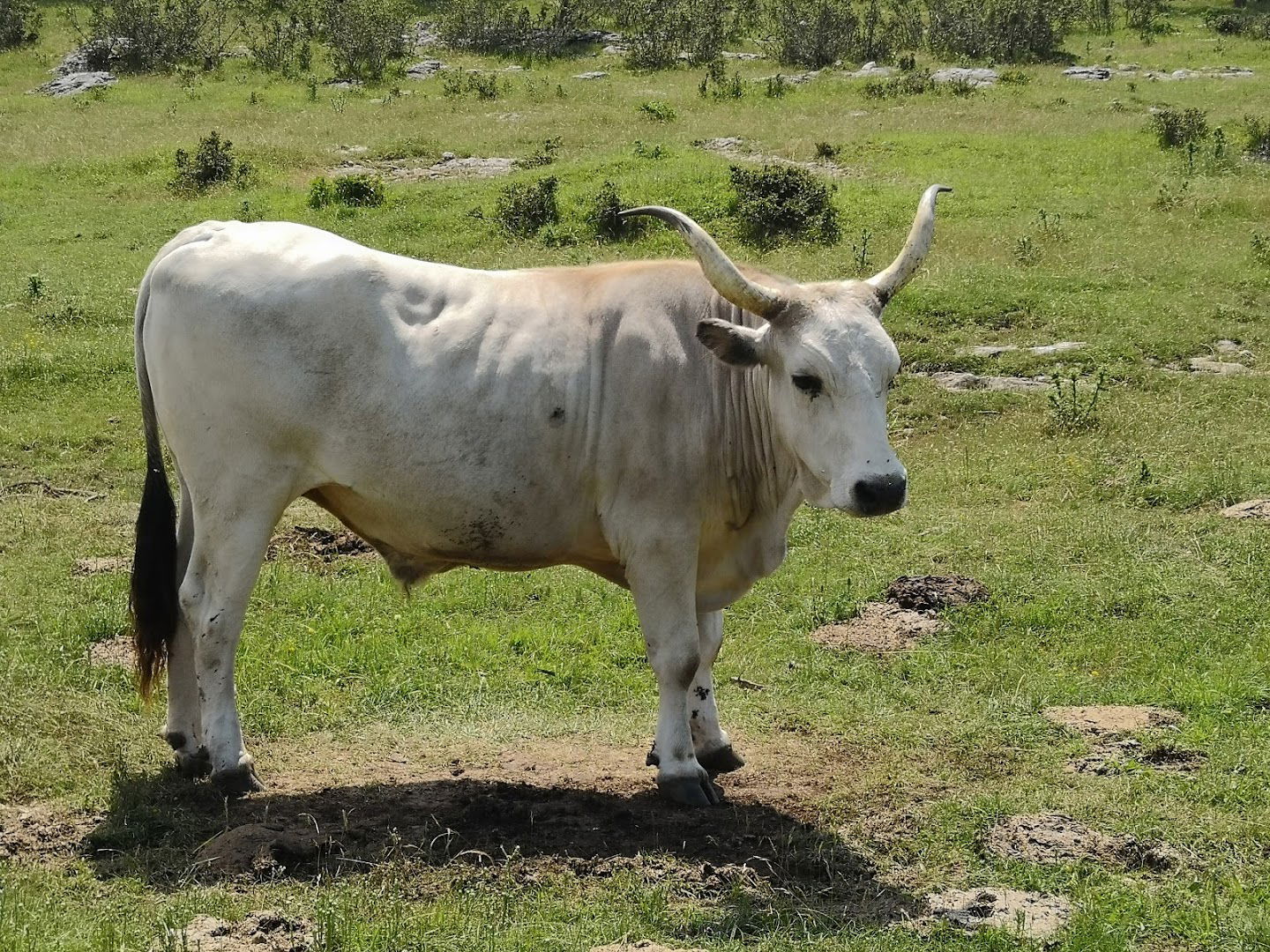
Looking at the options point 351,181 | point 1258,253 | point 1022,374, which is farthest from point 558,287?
point 351,181

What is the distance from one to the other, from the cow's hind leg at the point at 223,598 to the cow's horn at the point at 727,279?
2175 millimetres

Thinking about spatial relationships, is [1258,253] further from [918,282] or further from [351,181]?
[351,181]

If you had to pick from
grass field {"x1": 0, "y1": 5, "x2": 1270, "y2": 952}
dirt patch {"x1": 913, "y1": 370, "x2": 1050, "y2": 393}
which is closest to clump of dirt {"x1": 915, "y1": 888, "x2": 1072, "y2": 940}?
grass field {"x1": 0, "y1": 5, "x2": 1270, "y2": 952}

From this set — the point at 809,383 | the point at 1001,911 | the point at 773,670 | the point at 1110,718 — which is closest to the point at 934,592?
the point at 773,670

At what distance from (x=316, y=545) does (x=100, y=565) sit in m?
1.48

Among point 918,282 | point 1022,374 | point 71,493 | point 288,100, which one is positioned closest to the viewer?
point 71,493

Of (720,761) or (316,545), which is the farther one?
(316,545)

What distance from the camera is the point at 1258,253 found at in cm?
1673

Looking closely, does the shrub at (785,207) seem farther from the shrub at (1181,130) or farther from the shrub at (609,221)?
the shrub at (1181,130)

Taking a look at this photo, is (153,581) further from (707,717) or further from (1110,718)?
(1110,718)

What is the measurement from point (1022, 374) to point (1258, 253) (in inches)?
181

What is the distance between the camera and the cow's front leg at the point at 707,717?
7.16 meters

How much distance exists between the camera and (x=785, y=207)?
1767cm

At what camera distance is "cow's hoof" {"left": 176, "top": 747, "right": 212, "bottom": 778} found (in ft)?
22.7
